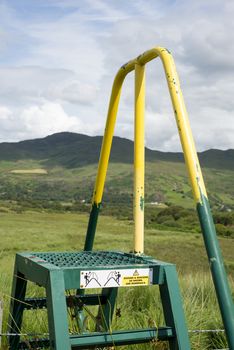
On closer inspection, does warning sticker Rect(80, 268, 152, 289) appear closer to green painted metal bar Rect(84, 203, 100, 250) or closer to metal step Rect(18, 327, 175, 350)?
metal step Rect(18, 327, 175, 350)

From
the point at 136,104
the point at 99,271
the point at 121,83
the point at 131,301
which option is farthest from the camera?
the point at 131,301

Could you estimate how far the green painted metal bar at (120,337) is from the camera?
11.0ft

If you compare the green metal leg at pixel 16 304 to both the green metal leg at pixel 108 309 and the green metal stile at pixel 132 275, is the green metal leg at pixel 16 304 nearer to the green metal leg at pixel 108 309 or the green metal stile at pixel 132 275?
the green metal stile at pixel 132 275

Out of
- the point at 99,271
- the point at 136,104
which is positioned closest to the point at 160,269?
the point at 99,271

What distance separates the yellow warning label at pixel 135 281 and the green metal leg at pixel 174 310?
14cm

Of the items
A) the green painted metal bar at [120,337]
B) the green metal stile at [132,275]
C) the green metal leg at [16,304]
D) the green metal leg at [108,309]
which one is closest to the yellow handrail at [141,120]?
the green metal stile at [132,275]

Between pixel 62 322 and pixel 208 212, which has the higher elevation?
pixel 208 212

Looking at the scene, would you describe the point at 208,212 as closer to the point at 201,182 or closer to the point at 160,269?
the point at 201,182

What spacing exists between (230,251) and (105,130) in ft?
136

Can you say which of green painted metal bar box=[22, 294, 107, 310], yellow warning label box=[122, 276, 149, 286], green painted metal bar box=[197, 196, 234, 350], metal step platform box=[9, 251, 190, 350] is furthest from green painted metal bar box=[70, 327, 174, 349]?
green painted metal bar box=[22, 294, 107, 310]

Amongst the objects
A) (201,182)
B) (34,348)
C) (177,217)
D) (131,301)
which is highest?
(177,217)

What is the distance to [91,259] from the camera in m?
4.05

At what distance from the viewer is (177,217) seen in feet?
281

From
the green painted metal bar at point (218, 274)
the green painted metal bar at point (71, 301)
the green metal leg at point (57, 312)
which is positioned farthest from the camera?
the green painted metal bar at point (71, 301)
